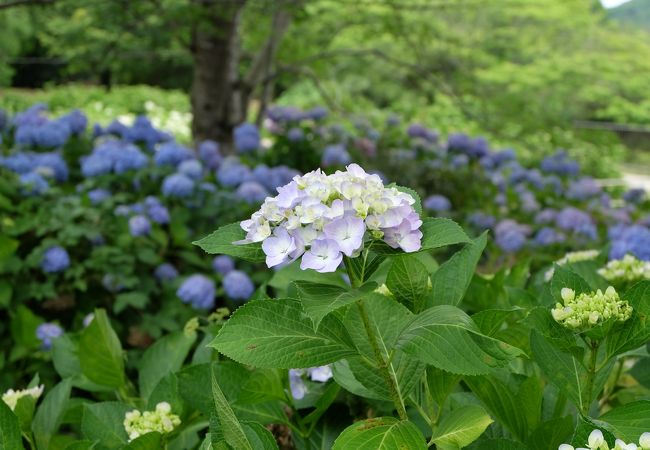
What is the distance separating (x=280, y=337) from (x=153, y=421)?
0.92 feet

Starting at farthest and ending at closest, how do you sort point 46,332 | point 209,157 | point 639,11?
point 639,11
point 209,157
point 46,332

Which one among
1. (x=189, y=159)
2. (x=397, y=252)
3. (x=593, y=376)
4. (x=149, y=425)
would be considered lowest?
(x=189, y=159)

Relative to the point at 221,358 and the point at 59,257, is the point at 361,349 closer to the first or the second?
the point at 221,358

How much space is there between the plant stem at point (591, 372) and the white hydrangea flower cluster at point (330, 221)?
0.23 meters

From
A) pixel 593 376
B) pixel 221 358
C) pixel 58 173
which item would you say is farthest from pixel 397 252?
pixel 58 173

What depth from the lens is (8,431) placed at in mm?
848

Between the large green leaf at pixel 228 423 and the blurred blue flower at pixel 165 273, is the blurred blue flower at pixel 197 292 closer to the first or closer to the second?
the blurred blue flower at pixel 165 273

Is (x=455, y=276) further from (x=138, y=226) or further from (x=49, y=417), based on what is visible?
(x=138, y=226)

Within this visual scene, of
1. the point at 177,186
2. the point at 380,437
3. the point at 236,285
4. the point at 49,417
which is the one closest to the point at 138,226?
the point at 177,186

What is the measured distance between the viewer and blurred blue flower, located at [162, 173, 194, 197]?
117 inches

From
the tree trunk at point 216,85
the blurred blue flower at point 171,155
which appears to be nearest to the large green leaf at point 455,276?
the blurred blue flower at point 171,155

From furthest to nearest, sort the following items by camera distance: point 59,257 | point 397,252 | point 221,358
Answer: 1. point 59,257
2. point 221,358
3. point 397,252

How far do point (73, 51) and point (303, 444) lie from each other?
4.64 m

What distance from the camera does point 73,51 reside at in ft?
16.6
